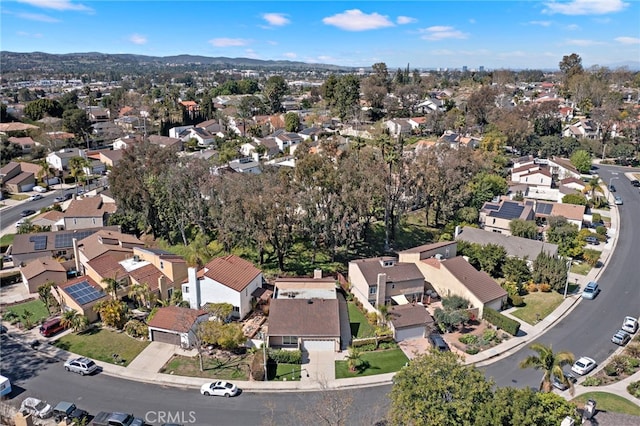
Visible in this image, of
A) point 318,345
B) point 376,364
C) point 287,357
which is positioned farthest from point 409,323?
point 287,357

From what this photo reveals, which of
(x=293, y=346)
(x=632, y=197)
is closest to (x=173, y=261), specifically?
(x=293, y=346)

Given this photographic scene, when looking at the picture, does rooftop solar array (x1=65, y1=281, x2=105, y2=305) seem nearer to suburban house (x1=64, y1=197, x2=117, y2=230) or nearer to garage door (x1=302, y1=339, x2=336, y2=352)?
garage door (x1=302, y1=339, x2=336, y2=352)

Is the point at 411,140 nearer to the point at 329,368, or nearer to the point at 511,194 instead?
the point at 511,194

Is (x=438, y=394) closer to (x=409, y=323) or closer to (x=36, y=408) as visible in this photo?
(x=409, y=323)

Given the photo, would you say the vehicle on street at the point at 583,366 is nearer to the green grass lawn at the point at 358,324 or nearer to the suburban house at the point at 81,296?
the green grass lawn at the point at 358,324

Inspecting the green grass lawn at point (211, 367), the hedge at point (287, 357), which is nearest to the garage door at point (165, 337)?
the green grass lawn at point (211, 367)
